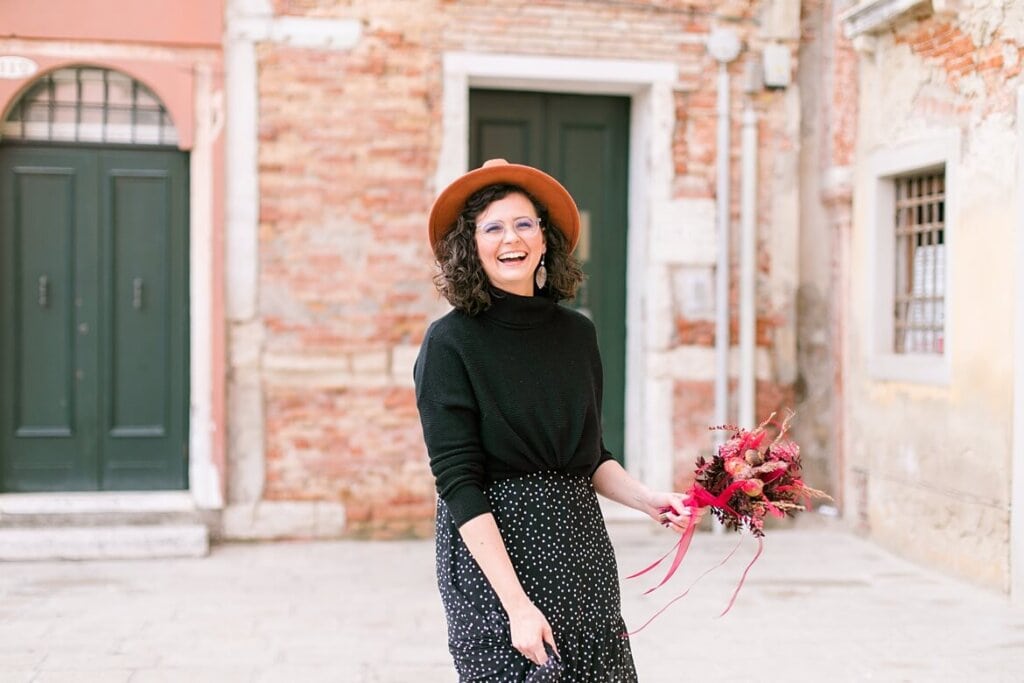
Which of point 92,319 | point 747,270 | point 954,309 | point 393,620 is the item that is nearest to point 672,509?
point 393,620

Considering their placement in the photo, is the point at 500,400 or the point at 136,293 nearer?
the point at 500,400

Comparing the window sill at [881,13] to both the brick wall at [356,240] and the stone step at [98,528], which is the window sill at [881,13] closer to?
the brick wall at [356,240]

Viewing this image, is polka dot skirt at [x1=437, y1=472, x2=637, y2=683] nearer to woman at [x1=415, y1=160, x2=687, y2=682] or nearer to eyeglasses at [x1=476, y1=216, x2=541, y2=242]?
woman at [x1=415, y1=160, x2=687, y2=682]

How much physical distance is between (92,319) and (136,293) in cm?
31

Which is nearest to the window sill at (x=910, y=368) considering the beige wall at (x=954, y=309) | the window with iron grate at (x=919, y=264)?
the beige wall at (x=954, y=309)

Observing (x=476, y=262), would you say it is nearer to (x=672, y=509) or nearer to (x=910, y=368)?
(x=672, y=509)

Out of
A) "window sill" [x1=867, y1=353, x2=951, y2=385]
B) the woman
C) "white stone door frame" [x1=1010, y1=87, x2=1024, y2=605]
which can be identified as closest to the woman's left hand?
the woman

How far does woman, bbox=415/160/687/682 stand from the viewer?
2.41 metres

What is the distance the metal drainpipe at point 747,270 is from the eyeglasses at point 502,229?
5081 mm

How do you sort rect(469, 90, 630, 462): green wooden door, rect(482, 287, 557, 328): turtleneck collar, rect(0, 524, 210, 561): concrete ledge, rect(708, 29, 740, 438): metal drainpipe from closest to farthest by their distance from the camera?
rect(482, 287, 557, 328): turtleneck collar < rect(0, 524, 210, 561): concrete ledge < rect(708, 29, 740, 438): metal drainpipe < rect(469, 90, 630, 462): green wooden door

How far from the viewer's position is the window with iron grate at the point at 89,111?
6.92 metres

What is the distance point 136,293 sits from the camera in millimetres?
7051

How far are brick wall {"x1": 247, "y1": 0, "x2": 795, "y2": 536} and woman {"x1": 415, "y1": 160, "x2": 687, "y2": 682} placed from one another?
452 cm

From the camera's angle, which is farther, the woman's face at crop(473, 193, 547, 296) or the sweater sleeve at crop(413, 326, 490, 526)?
the woman's face at crop(473, 193, 547, 296)
